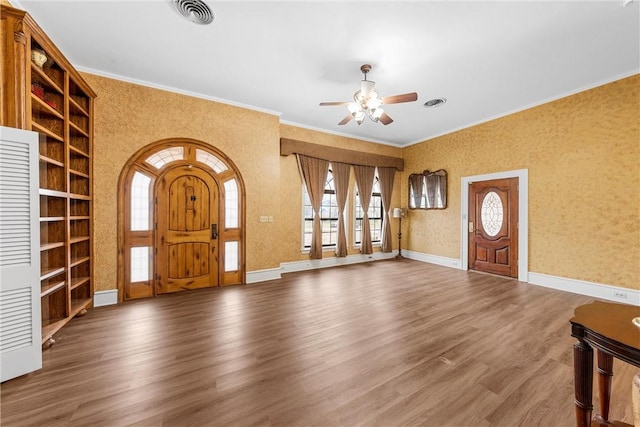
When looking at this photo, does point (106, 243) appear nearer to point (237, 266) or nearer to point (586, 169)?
point (237, 266)

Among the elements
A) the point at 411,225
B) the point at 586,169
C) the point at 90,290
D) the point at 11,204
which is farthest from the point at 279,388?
the point at 411,225

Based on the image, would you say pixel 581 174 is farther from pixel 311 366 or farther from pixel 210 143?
pixel 210 143

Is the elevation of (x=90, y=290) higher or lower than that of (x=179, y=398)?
higher

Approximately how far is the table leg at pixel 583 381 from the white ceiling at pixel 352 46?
2.87 meters

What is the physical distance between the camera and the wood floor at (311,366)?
161cm

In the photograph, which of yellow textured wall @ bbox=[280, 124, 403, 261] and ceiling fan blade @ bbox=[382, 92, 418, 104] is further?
yellow textured wall @ bbox=[280, 124, 403, 261]

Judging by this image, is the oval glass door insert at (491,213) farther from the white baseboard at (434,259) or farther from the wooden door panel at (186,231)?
the wooden door panel at (186,231)

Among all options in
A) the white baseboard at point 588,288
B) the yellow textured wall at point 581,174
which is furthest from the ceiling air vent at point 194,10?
the white baseboard at point 588,288

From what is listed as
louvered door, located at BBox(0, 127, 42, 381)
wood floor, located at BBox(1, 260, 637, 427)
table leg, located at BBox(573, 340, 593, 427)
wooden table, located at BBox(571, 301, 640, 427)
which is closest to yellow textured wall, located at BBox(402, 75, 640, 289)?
wood floor, located at BBox(1, 260, 637, 427)

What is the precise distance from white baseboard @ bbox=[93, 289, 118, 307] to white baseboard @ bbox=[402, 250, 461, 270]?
6.53 metres

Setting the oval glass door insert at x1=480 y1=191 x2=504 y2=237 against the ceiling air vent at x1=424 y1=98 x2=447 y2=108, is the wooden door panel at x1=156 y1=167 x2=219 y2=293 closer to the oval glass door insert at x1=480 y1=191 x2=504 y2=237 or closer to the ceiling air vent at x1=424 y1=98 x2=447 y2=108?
the ceiling air vent at x1=424 y1=98 x2=447 y2=108

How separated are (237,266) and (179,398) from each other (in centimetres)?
285

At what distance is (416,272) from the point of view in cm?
537

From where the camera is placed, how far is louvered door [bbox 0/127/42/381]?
6.15 ft
